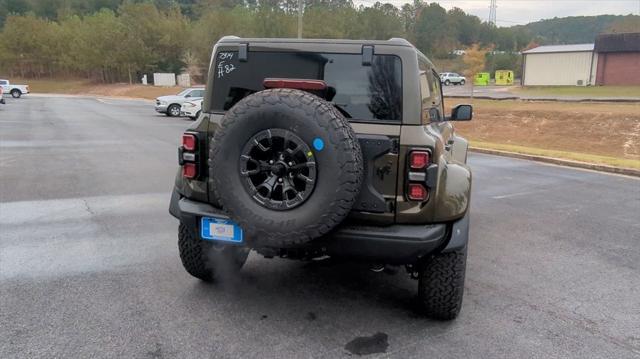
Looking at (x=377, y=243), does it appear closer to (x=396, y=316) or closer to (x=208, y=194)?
(x=396, y=316)

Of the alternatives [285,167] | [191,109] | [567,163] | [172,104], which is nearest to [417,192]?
[285,167]

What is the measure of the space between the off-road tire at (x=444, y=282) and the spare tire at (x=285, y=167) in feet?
2.93

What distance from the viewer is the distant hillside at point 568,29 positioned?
14250 centimetres

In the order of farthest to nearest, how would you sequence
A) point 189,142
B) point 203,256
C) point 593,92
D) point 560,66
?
point 560,66
point 593,92
point 203,256
point 189,142

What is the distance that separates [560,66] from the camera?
5394cm

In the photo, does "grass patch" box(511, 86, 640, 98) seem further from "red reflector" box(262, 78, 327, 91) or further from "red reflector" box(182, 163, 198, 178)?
"red reflector" box(182, 163, 198, 178)

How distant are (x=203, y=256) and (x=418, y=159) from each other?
189 centimetres

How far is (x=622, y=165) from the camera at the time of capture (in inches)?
439

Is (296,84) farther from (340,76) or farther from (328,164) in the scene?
(328,164)

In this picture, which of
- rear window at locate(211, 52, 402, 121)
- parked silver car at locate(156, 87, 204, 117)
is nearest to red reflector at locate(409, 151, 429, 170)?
rear window at locate(211, 52, 402, 121)

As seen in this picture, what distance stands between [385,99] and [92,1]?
14670 cm

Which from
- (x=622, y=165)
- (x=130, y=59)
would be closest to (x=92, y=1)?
(x=130, y=59)

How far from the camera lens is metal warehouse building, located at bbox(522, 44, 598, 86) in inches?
2073

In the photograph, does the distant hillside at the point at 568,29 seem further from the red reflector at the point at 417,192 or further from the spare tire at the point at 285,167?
the spare tire at the point at 285,167
